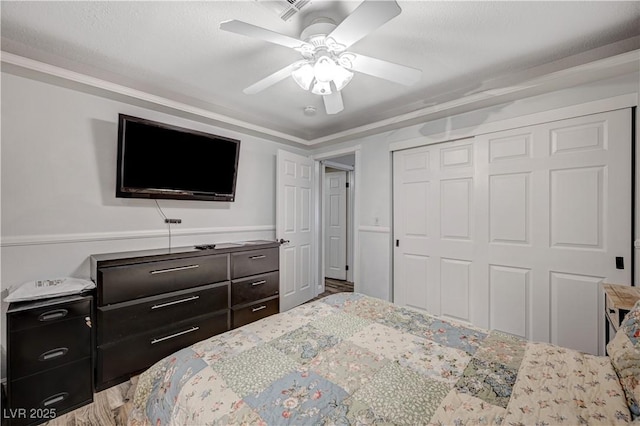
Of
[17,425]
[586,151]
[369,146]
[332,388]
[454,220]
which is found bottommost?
[17,425]

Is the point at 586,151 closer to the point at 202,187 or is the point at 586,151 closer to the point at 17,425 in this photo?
the point at 202,187

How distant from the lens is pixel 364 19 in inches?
48.4

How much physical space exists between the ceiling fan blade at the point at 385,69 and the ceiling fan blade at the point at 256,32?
0.35 meters

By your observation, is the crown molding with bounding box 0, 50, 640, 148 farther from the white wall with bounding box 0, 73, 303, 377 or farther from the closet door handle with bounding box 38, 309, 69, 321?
the closet door handle with bounding box 38, 309, 69, 321

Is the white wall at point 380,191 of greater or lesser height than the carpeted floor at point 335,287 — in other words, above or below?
above

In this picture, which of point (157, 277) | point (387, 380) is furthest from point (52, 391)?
point (387, 380)

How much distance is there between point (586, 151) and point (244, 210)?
10.7ft

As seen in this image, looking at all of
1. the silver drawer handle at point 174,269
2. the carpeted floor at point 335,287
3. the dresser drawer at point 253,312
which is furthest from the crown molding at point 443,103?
the carpeted floor at point 335,287

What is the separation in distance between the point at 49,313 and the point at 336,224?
404cm

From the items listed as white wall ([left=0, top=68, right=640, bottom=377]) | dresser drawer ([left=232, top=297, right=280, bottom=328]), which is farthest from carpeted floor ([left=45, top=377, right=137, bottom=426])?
dresser drawer ([left=232, top=297, right=280, bottom=328])

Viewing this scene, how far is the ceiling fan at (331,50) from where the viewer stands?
4.10ft

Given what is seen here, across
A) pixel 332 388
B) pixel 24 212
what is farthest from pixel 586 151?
pixel 24 212

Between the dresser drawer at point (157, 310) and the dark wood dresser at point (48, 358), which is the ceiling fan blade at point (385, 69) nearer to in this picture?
the dresser drawer at point (157, 310)

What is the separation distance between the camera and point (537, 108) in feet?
7.39
